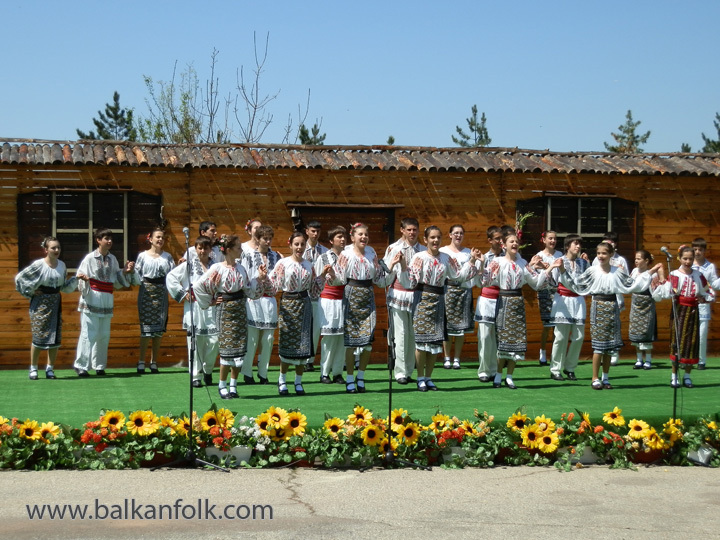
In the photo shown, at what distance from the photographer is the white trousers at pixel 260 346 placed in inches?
428

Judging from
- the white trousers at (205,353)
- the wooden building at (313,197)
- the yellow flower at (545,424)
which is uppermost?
the wooden building at (313,197)

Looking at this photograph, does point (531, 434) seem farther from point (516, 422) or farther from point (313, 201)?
point (313, 201)

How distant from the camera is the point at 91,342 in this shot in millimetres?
12109

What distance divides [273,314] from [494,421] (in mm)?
3594

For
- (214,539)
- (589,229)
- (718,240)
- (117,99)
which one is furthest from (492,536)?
(117,99)

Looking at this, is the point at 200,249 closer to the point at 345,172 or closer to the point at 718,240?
the point at 345,172

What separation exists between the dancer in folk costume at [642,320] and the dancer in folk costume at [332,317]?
175 inches

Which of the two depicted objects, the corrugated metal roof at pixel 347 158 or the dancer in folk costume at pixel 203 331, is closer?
the dancer in folk costume at pixel 203 331

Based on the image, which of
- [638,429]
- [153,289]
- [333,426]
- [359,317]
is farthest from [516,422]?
[153,289]

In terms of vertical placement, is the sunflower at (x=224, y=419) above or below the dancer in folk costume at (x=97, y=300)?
below

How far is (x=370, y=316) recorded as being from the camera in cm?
1062

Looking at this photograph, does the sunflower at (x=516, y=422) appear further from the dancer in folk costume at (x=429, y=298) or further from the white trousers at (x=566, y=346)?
the white trousers at (x=566, y=346)

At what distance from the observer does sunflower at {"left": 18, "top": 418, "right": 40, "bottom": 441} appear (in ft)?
23.9

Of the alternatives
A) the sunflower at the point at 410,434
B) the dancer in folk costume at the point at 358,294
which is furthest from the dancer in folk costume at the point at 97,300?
the sunflower at the point at 410,434
